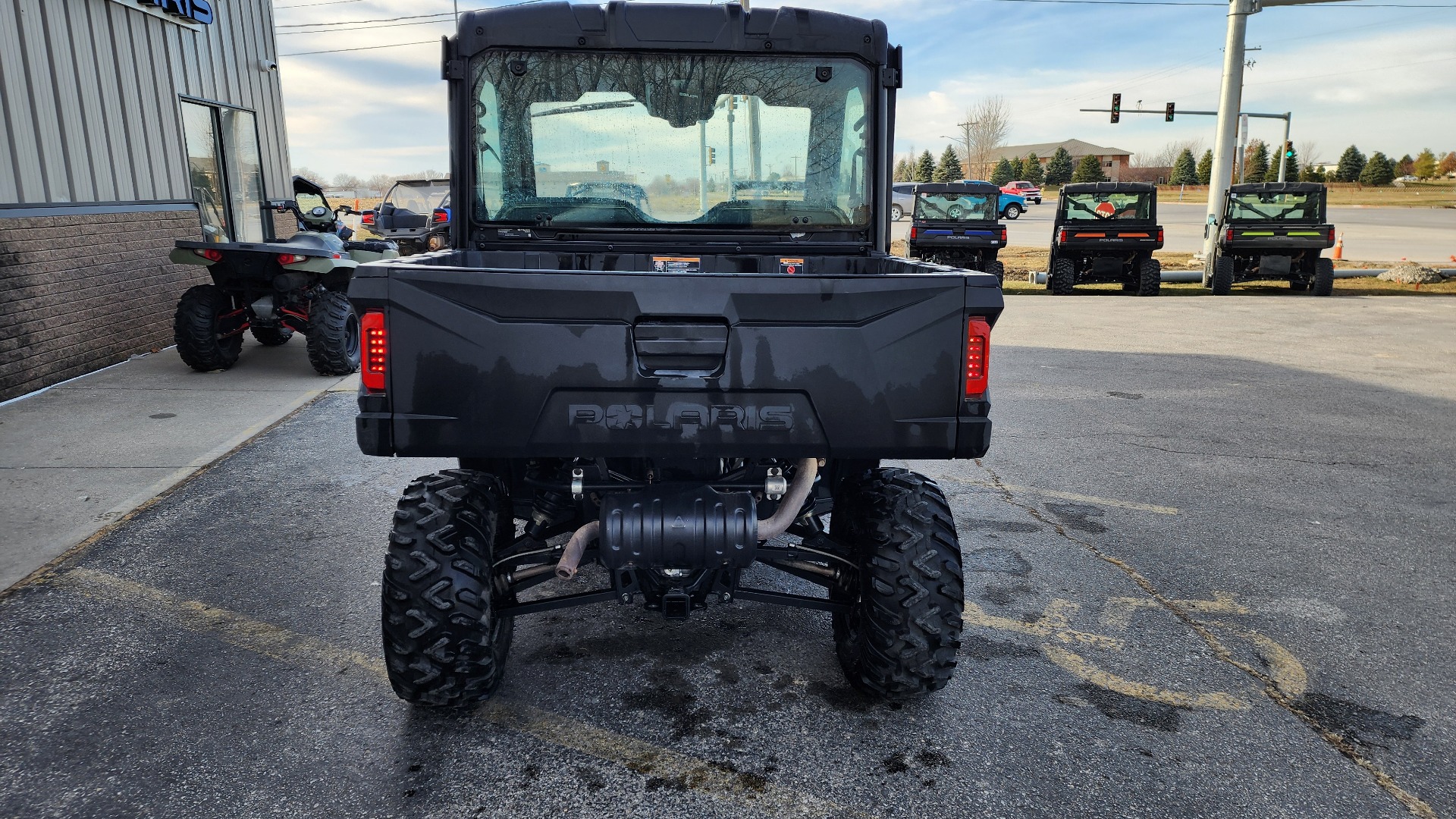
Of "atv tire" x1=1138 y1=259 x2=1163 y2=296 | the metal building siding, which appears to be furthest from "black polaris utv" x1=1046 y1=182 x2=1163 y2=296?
the metal building siding

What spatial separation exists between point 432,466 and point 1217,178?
20.8m

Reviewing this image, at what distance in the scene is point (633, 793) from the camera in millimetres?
2840

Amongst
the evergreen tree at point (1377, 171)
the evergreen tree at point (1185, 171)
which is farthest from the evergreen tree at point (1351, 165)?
the evergreen tree at point (1185, 171)

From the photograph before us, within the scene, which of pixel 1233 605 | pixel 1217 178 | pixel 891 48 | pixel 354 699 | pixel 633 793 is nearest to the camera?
pixel 633 793

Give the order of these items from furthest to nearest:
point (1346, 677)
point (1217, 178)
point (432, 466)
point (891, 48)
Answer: point (1217, 178)
point (432, 466)
point (891, 48)
point (1346, 677)

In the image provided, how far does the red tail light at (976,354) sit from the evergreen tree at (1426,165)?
128 metres

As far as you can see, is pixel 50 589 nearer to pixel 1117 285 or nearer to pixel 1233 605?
pixel 1233 605

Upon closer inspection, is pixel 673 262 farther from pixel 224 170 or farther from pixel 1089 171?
pixel 1089 171

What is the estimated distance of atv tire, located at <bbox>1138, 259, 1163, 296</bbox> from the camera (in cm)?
1828

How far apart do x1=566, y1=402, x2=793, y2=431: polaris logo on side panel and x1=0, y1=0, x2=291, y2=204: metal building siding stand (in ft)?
25.7

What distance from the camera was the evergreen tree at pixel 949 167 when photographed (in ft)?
260

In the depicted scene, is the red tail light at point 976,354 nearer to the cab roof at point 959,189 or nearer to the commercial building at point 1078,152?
the cab roof at point 959,189

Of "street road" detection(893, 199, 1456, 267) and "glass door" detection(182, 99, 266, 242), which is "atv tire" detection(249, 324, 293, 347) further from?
"street road" detection(893, 199, 1456, 267)

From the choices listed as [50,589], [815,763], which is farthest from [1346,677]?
[50,589]
